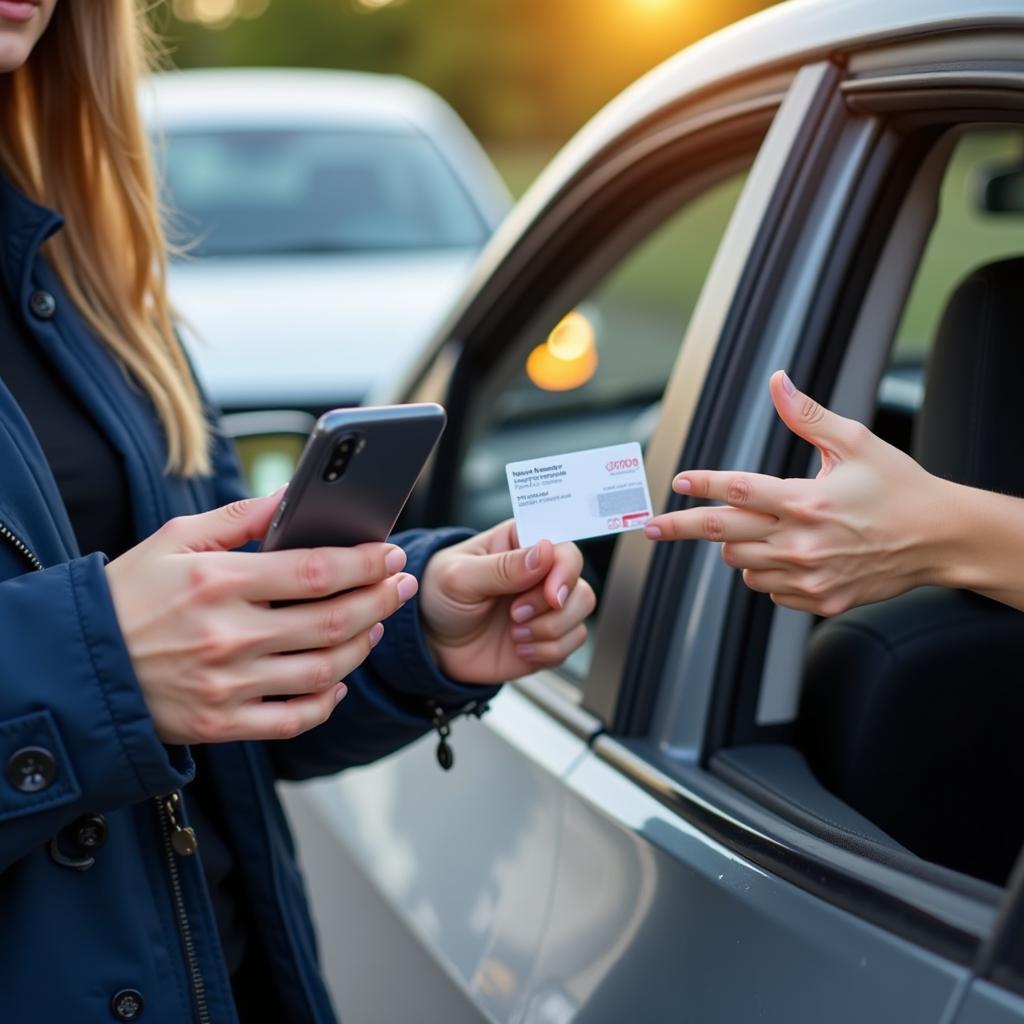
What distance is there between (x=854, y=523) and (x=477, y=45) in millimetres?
32047

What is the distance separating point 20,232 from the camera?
4.72ft

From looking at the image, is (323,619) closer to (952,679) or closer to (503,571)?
(503,571)

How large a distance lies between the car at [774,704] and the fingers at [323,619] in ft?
1.31

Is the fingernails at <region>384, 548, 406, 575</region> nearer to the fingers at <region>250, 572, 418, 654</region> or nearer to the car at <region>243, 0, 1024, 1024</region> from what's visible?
the fingers at <region>250, 572, 418, 654</region>

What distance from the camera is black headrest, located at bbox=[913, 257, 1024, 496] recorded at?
141 cm

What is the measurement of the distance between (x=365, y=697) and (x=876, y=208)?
748 mm

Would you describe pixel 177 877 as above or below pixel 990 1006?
below

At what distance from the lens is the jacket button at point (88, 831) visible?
3.88ft

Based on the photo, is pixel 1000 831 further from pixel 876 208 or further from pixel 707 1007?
pixel 876 208

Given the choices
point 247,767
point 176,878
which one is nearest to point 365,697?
point 247,767

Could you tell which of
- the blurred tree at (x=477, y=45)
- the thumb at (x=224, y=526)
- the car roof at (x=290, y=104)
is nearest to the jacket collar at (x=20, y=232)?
the thumb at (x=224, y=526)

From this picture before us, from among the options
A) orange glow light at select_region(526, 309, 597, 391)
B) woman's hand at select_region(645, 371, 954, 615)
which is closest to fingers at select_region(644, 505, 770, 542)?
woman's hand at select_region(645, 371, 954, 615)

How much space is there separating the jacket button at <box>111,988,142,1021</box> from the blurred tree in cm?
2870

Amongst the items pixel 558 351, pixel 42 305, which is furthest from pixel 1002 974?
pixel 558 351
